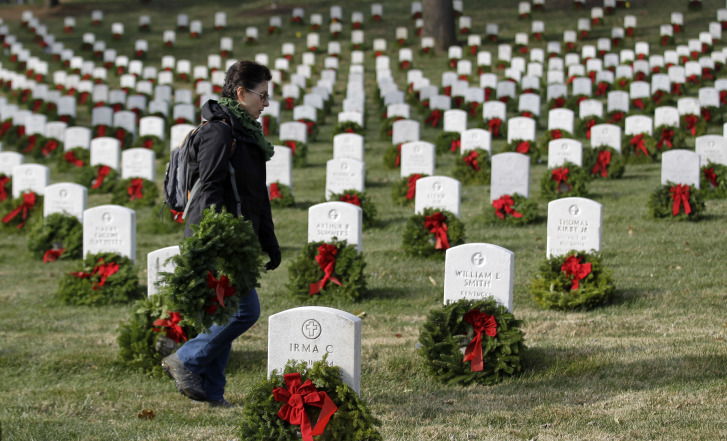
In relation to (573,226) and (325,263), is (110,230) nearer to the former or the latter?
(325,263)

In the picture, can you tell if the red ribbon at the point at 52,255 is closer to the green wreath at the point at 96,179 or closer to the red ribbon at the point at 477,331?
the green wreath at the point at 96,179

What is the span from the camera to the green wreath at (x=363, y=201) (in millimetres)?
11227

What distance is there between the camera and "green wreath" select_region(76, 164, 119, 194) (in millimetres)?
14284

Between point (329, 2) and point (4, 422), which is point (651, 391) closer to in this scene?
point (4, 422)

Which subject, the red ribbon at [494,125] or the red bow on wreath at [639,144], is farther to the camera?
the red ribbon at [494,125]

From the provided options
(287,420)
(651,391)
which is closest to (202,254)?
(287,420)

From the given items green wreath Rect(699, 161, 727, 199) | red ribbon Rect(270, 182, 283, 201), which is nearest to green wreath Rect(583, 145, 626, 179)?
green wreath Rect(699, 161, 727, 199)

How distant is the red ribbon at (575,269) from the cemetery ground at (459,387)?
340 mm

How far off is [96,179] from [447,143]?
6467 mm

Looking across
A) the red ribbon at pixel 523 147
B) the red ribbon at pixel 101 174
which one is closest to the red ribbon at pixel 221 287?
the red ribbon at pixel 101 174

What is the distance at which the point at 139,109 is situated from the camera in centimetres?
2089

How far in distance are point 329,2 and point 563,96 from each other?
18466mm

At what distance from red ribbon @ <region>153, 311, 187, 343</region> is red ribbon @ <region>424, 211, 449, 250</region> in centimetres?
397

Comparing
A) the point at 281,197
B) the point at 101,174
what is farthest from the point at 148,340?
the point at 101,174
